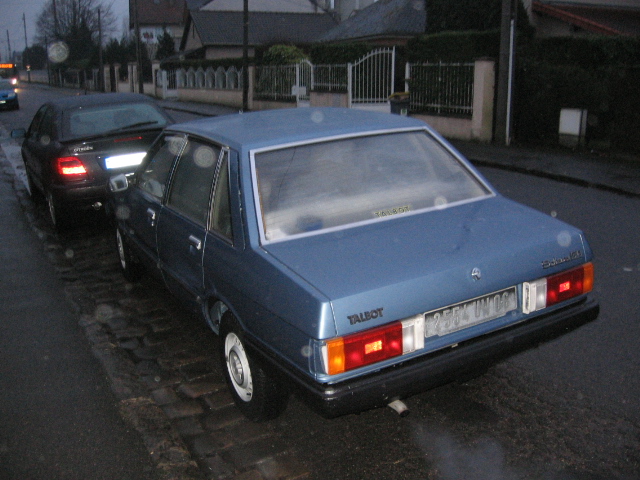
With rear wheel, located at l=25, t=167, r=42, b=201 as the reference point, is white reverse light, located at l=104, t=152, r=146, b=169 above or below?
above

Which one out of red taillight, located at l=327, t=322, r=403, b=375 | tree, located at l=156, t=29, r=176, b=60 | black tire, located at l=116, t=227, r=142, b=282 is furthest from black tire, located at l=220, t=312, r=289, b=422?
tree, located at l=156, t=29, r=176, b=60

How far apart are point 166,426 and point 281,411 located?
0.69 meters

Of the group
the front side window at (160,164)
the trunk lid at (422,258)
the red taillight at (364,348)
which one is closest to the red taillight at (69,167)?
the front side window at (160,164)

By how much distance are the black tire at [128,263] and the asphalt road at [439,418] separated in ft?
2.42

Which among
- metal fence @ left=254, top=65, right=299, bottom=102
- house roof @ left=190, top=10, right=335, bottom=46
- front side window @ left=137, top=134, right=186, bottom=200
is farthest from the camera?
house roof @ left=190, top=10, right=335, bottom=46

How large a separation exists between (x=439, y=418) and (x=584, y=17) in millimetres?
21959

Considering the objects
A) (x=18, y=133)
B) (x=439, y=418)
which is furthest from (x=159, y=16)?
(x=439, y=418)

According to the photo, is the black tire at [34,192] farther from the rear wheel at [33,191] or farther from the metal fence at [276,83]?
the metal fence at [276,83]

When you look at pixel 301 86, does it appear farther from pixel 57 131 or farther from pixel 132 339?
pixel 132 339

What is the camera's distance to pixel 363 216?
391cm

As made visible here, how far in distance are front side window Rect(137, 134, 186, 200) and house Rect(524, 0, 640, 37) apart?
17058 millimetres

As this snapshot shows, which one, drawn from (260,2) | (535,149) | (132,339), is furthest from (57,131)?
(260,2)

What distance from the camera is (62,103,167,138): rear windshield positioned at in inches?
341

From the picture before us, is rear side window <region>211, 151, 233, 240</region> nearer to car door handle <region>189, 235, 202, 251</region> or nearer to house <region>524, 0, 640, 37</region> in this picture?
car door handle <region>189, 235, 202, 251</region>
